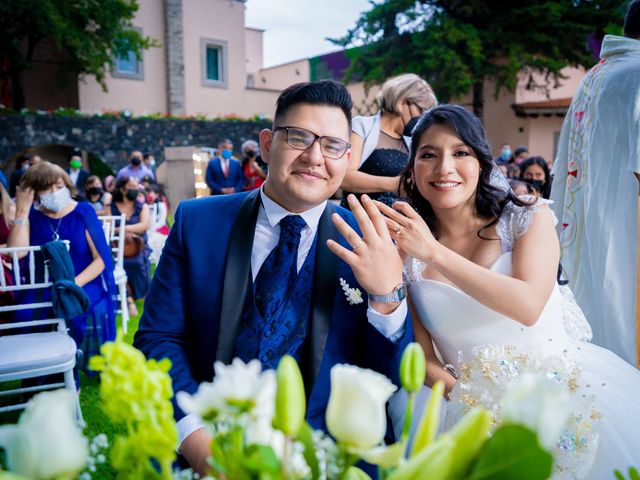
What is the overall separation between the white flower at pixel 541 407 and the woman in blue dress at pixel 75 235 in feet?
12.2

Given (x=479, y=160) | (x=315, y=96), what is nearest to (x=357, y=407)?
(x=315, y=96)

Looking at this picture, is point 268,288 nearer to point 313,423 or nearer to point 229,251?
point 229,251

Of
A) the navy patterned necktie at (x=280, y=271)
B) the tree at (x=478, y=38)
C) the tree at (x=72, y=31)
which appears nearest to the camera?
the navy patterned necktie at (x=280, y=271)

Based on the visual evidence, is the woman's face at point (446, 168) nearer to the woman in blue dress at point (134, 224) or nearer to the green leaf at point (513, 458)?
the green leaf at point (513, 458)

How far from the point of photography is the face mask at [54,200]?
3.80m

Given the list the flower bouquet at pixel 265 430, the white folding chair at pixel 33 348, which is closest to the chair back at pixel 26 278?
the white folding chair at pixel 33 348

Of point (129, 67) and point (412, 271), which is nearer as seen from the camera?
point (412, 271)

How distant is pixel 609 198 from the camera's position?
2.72 m

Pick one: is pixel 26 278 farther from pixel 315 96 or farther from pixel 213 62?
pixel 213 62

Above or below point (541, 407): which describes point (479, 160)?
above

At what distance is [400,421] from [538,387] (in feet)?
3.96

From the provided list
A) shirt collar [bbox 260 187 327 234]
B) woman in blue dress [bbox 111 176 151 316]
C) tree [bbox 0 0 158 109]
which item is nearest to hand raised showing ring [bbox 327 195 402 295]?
shirt collar [bbox 260 187 327 234]

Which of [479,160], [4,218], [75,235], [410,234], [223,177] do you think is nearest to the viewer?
[410,234]

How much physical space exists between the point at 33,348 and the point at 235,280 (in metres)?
2.07
